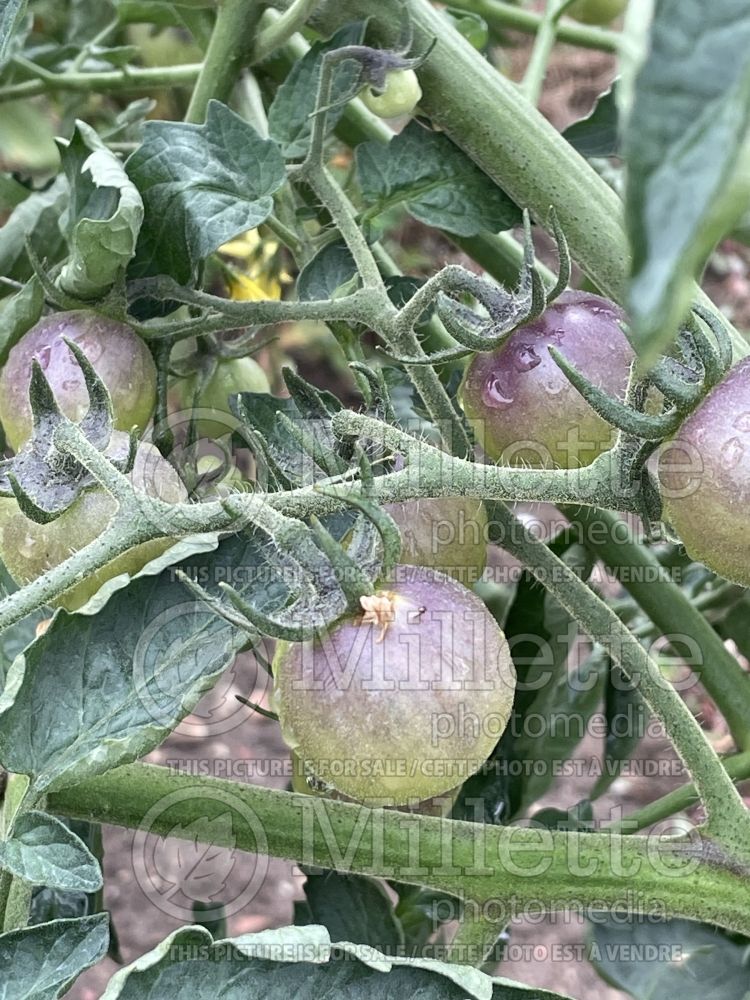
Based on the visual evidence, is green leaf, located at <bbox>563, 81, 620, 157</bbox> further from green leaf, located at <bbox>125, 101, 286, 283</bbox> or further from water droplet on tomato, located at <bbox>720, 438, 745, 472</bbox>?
water droplet on tomato, located at <bbox>720, 438, 745, 472</bbox>

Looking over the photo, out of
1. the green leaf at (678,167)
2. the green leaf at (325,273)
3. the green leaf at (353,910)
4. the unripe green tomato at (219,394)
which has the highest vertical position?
the green leaf at (678,167)

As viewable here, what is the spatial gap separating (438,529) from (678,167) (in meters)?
0.34

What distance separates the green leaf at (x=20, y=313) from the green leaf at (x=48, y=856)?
269mm

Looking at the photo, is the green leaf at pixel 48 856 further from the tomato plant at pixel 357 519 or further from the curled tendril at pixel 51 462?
the curled tendril at pixel 51 462

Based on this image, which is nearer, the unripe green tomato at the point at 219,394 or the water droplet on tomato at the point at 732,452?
the water droplet on tomato at the point at 732,452

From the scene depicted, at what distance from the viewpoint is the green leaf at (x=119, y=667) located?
48 cm

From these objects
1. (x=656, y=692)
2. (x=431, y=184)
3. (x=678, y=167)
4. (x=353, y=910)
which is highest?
(x=678, y=167)

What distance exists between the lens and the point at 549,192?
585 millimetres

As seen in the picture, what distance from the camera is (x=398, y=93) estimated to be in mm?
586

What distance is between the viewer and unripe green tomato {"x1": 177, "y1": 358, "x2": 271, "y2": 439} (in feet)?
2.23

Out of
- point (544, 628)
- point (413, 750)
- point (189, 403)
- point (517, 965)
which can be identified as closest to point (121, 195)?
point (189, 403)

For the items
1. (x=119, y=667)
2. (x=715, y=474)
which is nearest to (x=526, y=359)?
(x=715, y=474)

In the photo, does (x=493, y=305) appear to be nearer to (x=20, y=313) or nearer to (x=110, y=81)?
(x=20, y=313)

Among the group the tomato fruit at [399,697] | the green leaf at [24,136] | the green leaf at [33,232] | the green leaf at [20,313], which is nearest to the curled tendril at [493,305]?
the tomato fruit at [399,697]
